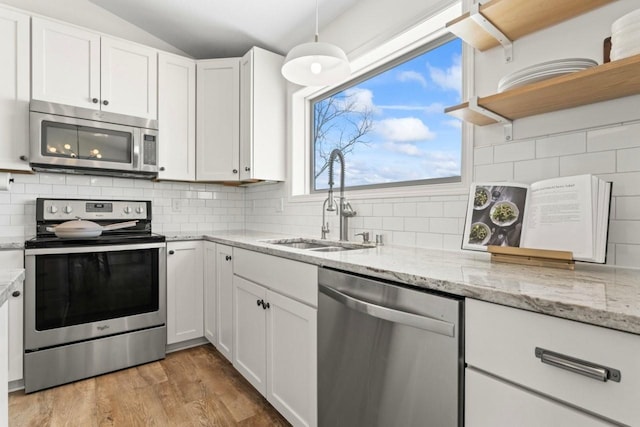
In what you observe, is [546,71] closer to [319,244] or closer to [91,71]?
[319,244]

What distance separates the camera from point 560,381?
2.27ft

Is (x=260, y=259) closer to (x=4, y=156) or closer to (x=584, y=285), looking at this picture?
(x=584, y=285)

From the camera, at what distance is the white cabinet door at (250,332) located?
1.83m

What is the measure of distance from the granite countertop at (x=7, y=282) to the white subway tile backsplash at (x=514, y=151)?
166 cm

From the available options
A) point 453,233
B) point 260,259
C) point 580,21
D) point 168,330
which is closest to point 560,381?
point 453,233

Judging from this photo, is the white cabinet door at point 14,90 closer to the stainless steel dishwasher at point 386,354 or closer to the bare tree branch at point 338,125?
the bare tree branch at point 338,125

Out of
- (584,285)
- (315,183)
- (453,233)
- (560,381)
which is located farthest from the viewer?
(315,183)

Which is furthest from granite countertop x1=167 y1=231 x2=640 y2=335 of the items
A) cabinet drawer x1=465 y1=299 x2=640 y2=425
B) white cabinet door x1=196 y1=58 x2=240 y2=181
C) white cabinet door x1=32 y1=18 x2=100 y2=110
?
white cabinet door x1=32 y1=18 x2=100 y2=110

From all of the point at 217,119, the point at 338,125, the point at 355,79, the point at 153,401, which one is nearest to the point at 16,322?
the point at 153,401

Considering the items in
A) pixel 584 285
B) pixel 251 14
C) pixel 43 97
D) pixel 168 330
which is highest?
pixel 251 14

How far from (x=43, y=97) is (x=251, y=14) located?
1534 mm

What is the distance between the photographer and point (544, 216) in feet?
3.85

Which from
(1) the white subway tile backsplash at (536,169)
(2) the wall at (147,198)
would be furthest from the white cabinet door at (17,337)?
(1) the white subway tile backsplash at (536,169)

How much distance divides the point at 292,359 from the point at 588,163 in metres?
1.44
